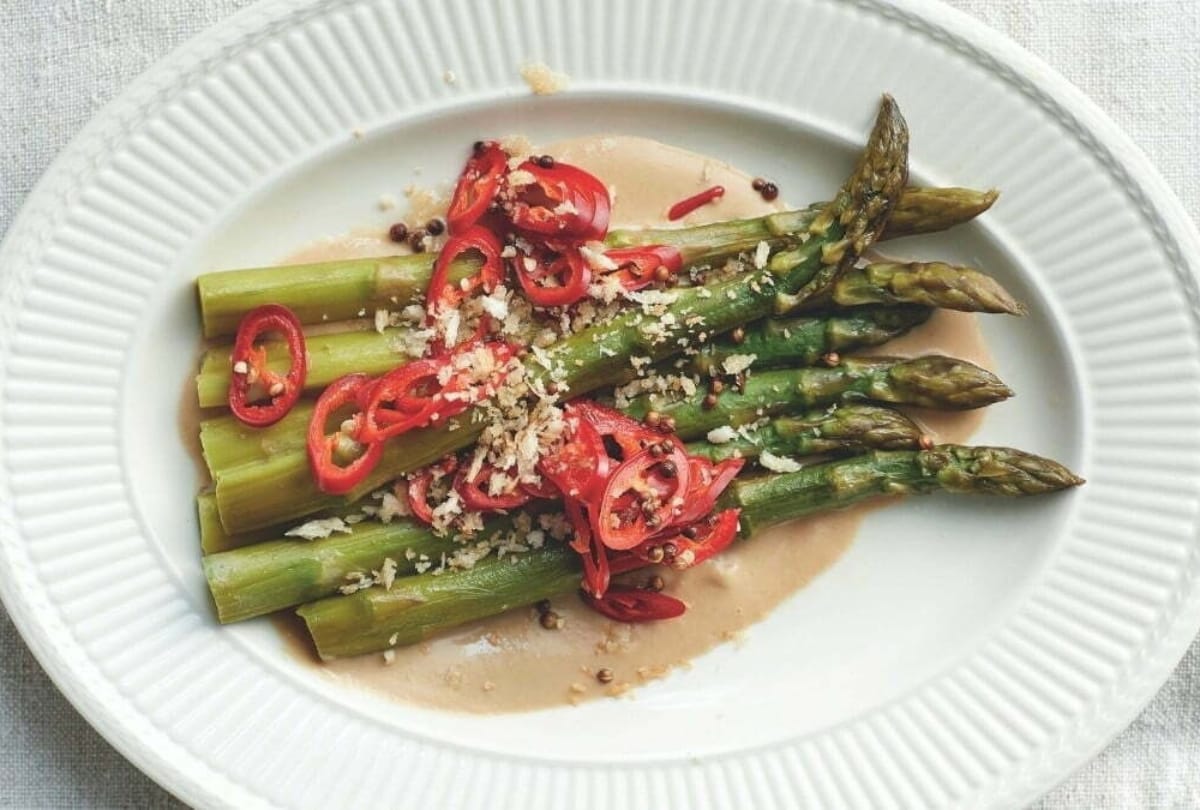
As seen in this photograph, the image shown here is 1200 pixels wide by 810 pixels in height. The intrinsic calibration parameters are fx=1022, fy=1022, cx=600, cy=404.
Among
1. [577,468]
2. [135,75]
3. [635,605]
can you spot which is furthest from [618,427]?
[135,75]

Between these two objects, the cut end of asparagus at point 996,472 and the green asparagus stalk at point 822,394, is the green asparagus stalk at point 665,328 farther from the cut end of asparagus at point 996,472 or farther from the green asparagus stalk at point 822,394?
the cut end of asparagus at point 996,472

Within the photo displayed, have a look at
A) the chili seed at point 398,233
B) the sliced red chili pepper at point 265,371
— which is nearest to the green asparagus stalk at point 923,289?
the chili seed at point 398,233

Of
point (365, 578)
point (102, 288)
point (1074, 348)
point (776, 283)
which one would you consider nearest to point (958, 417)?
point (1074, 348)

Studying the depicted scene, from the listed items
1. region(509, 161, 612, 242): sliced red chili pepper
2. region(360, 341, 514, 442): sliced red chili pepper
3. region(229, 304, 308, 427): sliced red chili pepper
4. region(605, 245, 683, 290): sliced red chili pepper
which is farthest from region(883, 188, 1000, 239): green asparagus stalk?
region(229, 304, 308, 427): sliced red chili pepper

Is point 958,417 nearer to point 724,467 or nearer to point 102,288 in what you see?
point 724,467

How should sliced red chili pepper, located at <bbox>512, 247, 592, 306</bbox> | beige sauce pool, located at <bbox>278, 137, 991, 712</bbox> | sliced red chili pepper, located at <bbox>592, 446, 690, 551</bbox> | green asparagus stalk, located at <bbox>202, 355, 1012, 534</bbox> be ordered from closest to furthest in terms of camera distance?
sliced red chili pepper, located at <bbox>592, 446, 690, 551</bbox>, sliced red chili pepper, located at <bbox>512, 247, 592, 306</bbox>, green asparagus stalk, located at <bbox>202, 355, 1012, 534</bbox>, beige sauce pool, located at <bbox>278, 137, 991, 712</bbox>

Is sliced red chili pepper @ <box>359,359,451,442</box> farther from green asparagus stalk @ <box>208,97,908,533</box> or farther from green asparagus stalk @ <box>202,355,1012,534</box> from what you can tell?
green asparagus stalk @ <box>202,355,1012,534</box>
